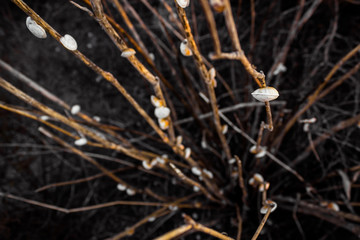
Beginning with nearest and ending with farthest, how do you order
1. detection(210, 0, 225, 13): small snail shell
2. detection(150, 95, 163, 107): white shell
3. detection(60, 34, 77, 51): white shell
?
detection(210, 0, 225, 13): small snail shell < detection(60, 34, 77, 51): white shell < detection(150, 95, 163, 107): white shell

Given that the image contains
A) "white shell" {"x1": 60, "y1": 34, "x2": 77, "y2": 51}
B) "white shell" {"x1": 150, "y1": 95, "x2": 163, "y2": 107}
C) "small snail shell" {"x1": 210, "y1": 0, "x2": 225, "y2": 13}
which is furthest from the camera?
"white shell" {"x1": 150, "y1": 95, "x2": 163, "y2": 107}

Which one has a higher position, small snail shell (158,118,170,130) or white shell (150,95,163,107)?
white shell (150,95,163,107)

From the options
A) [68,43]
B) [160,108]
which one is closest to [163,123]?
[160,108]

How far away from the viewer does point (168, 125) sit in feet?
1.63

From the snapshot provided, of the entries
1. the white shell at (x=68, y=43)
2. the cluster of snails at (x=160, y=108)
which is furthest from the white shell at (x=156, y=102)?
the white shell at (x=68, y=43)

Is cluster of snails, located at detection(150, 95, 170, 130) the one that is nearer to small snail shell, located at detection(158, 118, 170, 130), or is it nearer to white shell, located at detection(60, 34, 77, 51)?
small snail shell, located at detection(158, 118, 170, 130)

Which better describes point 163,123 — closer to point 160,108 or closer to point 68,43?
point 160,108

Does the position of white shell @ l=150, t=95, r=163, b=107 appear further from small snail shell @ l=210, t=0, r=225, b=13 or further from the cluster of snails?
small snail shell @ l=210, t=0, r=225, b=13

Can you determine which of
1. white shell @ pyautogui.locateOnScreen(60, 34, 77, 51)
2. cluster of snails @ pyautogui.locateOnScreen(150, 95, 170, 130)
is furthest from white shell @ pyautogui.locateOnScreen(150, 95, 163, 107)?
white shell @ pyautogui.locateOnScreen(60, 34, 77, 51)

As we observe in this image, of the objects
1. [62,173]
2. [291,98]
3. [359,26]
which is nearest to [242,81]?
[291,98]

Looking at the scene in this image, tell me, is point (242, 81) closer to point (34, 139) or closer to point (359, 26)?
point (359, 26)

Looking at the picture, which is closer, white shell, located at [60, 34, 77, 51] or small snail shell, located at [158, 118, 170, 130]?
white shell, located at [60, 34, 77, 51]

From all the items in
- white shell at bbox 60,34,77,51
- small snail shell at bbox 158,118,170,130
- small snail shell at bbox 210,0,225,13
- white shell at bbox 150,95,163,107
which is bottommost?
small snail shell at bbox 210,0,225,13

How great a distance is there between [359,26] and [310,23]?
0.16 m
